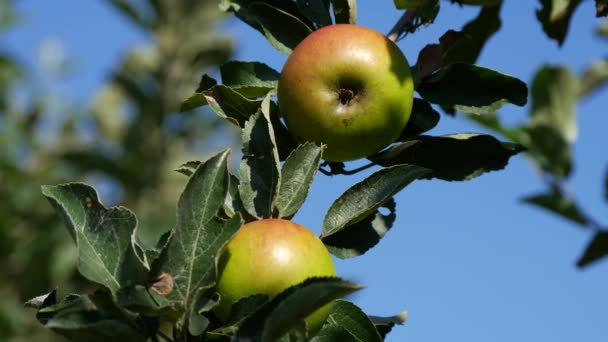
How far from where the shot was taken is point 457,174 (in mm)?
1379

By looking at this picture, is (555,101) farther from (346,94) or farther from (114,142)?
(114,142)

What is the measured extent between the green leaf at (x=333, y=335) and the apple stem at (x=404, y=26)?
51 centimetres

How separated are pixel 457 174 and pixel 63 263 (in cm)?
568

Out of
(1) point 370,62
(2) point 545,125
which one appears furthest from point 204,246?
(2) point 545,125

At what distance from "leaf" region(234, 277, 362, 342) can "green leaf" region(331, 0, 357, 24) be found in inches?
25.5

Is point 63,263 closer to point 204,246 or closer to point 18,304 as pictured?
point 18,304

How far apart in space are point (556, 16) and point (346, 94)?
1.77 ft

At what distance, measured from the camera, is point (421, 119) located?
1382 mm

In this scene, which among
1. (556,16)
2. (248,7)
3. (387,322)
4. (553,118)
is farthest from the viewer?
(553,118)

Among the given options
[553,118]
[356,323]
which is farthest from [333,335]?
[553,118]

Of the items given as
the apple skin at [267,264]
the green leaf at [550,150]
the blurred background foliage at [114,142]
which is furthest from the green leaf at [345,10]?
the blurred background foliage at [114,142]

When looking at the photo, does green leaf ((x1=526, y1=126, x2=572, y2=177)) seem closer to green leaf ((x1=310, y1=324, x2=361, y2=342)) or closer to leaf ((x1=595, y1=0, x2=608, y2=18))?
leaf ((x1=595, y1=0, x2=608, y2=18))

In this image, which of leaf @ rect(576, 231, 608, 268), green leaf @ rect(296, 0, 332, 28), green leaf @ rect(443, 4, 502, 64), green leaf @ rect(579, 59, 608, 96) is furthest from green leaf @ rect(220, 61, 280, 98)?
green leaf @ rect(579, 59, 608, 96)

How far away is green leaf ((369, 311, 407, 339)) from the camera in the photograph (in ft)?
4.12
